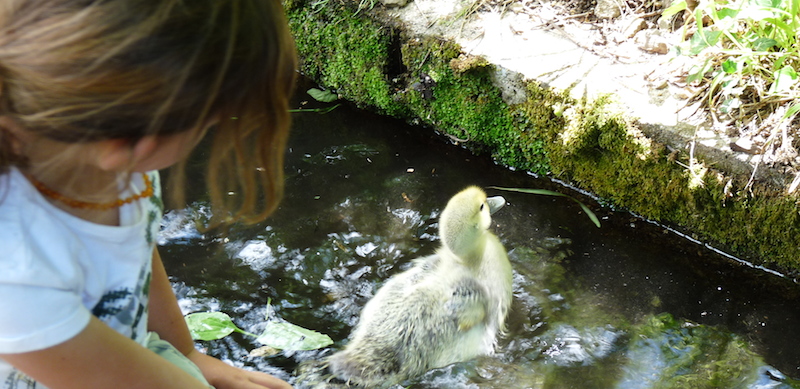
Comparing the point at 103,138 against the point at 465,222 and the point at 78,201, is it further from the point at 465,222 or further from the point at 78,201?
the point at 465,222

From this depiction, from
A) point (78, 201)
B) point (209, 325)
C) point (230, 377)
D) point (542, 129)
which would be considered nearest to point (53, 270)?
point (78, 201)

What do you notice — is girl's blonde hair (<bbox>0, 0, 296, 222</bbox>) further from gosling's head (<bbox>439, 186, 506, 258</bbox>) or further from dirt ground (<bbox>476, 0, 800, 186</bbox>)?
dirt ground (<bbox>476, 0, 800, 186</bbox>)

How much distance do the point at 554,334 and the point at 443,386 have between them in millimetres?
514

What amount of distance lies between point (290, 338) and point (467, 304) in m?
0.76

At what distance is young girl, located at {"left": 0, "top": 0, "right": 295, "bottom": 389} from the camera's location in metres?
0.91

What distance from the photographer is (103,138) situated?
100cm

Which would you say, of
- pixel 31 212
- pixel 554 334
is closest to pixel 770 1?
pixel 554 334

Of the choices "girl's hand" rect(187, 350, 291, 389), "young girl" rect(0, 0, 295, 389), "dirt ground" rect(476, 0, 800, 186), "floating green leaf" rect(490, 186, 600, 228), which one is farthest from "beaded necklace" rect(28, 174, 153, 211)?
"dirt ground" rect(476, 0, 800, 186)

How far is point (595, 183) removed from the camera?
331cm

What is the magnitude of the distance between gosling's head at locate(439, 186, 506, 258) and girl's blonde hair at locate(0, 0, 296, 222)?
1817 mm

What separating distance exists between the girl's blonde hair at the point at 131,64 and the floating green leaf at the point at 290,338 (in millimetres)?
1583

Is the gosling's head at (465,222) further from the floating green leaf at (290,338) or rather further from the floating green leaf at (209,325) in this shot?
the floating green leaf at (209,325)

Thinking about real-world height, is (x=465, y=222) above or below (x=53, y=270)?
below

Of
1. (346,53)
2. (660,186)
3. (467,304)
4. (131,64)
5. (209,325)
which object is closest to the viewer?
(131,64)
